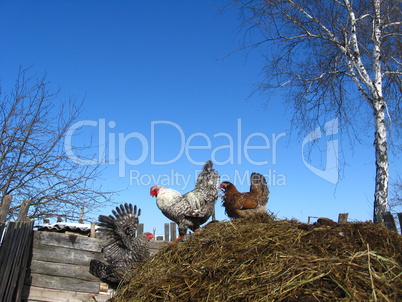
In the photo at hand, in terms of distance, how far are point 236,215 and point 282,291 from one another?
207 inches

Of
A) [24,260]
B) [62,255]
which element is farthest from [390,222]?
[24,260]

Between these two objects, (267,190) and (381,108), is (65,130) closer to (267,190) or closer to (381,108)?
(267,190)

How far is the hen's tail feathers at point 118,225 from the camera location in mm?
5504

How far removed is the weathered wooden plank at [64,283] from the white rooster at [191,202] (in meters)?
1.84

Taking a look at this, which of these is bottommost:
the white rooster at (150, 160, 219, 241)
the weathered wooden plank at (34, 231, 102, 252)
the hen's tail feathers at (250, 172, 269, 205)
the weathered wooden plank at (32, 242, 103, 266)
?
the weathered wooden plank at (32, 242, 103, 266)

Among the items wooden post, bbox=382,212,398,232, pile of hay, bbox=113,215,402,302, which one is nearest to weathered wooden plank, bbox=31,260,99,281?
pile of hay, bbox=113,215,402,302

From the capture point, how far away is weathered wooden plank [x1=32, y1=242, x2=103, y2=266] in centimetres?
643

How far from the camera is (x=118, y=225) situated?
552cm

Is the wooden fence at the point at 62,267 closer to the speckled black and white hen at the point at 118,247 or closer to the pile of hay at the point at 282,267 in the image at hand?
the speckled black and white hen at the point at 118,247

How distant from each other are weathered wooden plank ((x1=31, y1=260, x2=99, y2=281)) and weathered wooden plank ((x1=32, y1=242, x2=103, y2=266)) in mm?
70

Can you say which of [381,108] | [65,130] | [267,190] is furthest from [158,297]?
[65,130]

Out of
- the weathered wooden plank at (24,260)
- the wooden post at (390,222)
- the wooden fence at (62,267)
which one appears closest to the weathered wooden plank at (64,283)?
the wooden fence at (62,267)

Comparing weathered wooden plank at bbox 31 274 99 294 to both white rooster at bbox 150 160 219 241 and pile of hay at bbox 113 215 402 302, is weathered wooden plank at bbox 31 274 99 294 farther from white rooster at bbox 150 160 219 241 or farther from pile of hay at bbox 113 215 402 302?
pile of hay at bbox 113 215 402 302

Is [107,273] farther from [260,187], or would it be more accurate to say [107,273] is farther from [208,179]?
[260,187]
